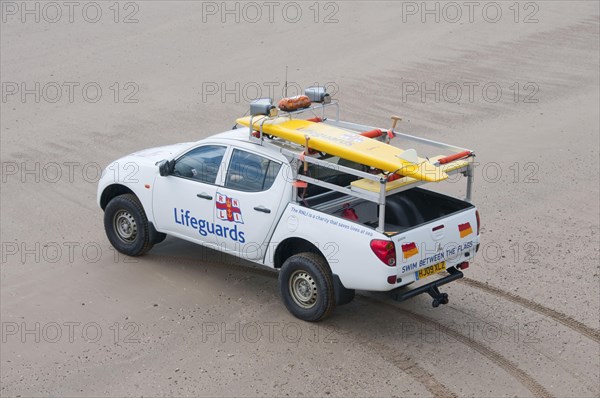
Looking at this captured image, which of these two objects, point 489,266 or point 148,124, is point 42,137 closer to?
point 148,124

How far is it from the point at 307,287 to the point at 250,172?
139 cm

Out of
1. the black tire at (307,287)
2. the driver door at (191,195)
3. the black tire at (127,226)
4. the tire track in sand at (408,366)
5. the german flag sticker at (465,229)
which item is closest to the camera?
the tire track in sand at (408,366)

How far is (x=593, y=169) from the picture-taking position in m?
14.9

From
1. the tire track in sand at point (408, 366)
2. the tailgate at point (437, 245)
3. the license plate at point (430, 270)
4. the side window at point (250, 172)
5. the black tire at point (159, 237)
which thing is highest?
the side window at point (250, 172)

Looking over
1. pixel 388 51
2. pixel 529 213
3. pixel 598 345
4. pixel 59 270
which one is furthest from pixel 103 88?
pixel 598 345

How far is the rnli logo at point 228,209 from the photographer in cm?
1041

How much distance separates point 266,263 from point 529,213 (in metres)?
4.46

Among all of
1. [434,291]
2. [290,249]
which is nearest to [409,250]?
[434,291]

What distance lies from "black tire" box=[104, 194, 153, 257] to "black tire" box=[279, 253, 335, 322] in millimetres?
2148

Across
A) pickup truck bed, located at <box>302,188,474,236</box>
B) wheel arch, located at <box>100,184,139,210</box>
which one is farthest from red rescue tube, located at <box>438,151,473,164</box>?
wheel arch, located at <box>100,184,139,210</box>

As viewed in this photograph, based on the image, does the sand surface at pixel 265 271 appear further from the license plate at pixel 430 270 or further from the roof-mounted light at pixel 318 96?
the roof-mounted light at pixel 318 96

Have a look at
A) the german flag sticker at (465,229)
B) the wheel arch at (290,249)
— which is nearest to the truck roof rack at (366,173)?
the german flag sticker at (465,229)

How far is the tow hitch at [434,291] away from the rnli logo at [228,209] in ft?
6.16

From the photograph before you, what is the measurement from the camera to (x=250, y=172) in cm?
1041
